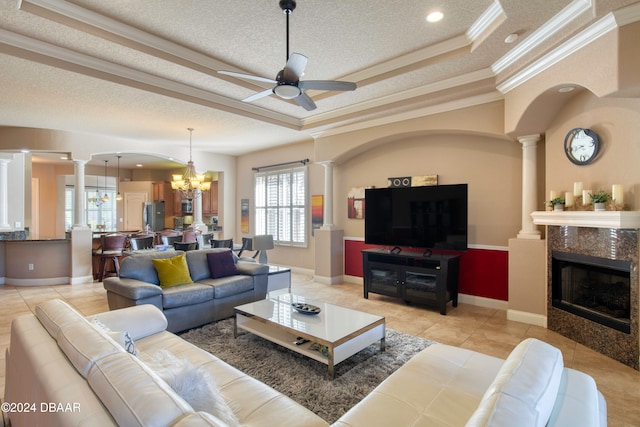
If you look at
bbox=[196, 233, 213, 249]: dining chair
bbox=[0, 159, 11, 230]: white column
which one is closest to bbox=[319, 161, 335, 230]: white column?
bbox=[196, 233, 213, 249]: dining chair

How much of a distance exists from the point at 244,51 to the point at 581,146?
12.1 ft

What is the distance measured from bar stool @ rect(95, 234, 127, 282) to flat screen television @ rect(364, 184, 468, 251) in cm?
472

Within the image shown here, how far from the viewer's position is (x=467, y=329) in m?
3.76

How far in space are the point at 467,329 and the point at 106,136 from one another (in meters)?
7.20

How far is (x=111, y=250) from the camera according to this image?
6.20 meters

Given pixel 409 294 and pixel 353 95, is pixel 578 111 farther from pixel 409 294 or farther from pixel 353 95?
pixel 409 294

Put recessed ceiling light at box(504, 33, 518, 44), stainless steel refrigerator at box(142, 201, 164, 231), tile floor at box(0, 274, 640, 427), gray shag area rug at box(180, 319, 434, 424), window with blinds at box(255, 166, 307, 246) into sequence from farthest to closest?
stainless steel refrigerator at box(142, 201, 164, 231) < window with blinds at box(255, 166, 307, 246) < recessed ceiling light at box(504, 33, 518, 44) < tile floor at box(0, 274, 640, 427) < gray shag area rug at box(180, 319, 434, 424)

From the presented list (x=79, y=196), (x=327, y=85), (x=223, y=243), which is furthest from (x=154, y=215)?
(x=327, y=85)

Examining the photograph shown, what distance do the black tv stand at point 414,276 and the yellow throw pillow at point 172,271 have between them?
264 cm

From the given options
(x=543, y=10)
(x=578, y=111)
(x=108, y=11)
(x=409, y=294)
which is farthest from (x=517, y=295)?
(x=108, y=11)

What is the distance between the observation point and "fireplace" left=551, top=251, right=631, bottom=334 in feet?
9.79

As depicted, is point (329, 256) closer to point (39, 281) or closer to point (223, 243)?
point (223, 243)

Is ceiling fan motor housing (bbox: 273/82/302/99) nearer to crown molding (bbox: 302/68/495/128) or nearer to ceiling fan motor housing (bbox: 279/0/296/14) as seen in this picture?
ceiling fan motor housing (bbox: 279/0/296/14)

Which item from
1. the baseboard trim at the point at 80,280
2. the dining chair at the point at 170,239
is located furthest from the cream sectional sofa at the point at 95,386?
the baseboard trim at the point at 80,280
